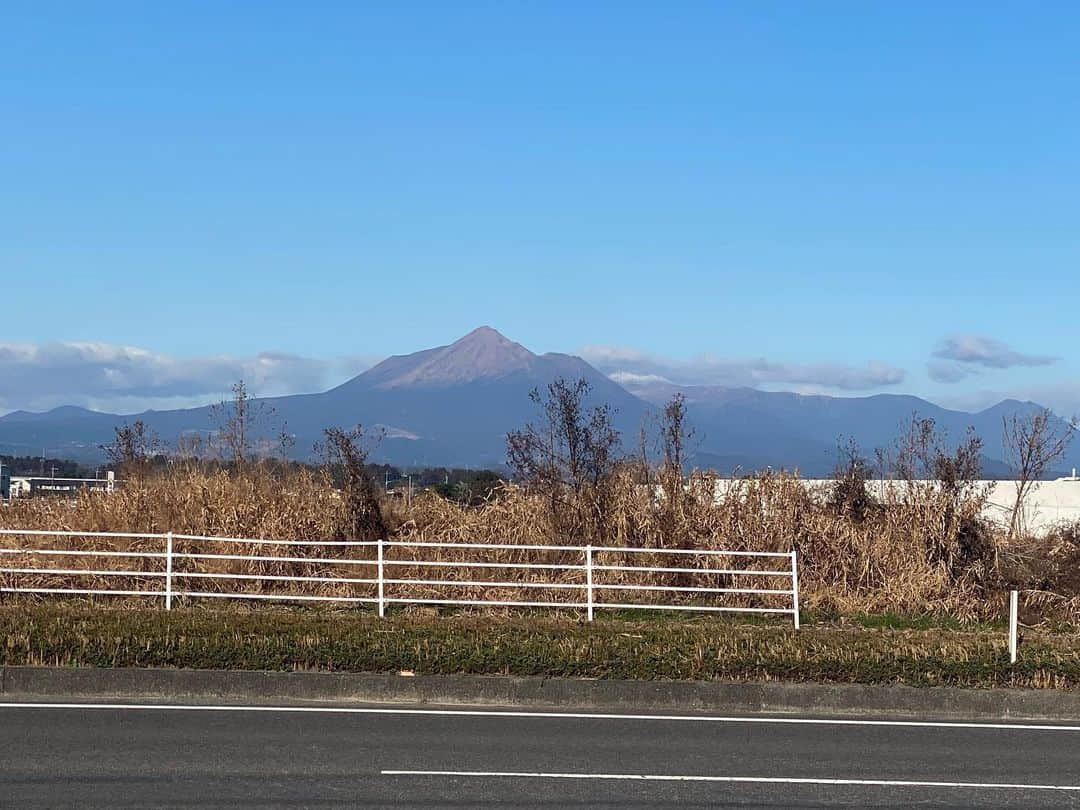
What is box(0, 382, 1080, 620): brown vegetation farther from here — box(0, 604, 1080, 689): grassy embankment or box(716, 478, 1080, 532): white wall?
box(716, 478, 1080, 532): white wall

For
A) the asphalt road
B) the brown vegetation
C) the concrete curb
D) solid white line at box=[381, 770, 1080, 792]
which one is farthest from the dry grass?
solid white line at box=[381, 770, 1080, 792]

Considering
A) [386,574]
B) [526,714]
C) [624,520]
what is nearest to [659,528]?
[624,520]

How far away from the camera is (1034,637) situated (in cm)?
1438

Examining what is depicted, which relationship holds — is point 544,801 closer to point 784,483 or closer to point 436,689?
point 436,689

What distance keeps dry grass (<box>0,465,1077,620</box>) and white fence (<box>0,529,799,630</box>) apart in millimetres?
51

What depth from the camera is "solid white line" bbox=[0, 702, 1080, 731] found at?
10.5m

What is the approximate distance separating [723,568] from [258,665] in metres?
7.46

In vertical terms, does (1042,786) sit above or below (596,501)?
below

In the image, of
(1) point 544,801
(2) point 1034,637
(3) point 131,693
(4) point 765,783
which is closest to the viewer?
(1) point 544,801

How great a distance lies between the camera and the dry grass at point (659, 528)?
55.0 feet

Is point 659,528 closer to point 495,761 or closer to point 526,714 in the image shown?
point 526,714

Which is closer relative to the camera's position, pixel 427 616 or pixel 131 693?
pixel 131 693

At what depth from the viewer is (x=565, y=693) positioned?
37.3ft

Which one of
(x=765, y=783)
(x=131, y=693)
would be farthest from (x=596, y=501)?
(x=765, y=783)
